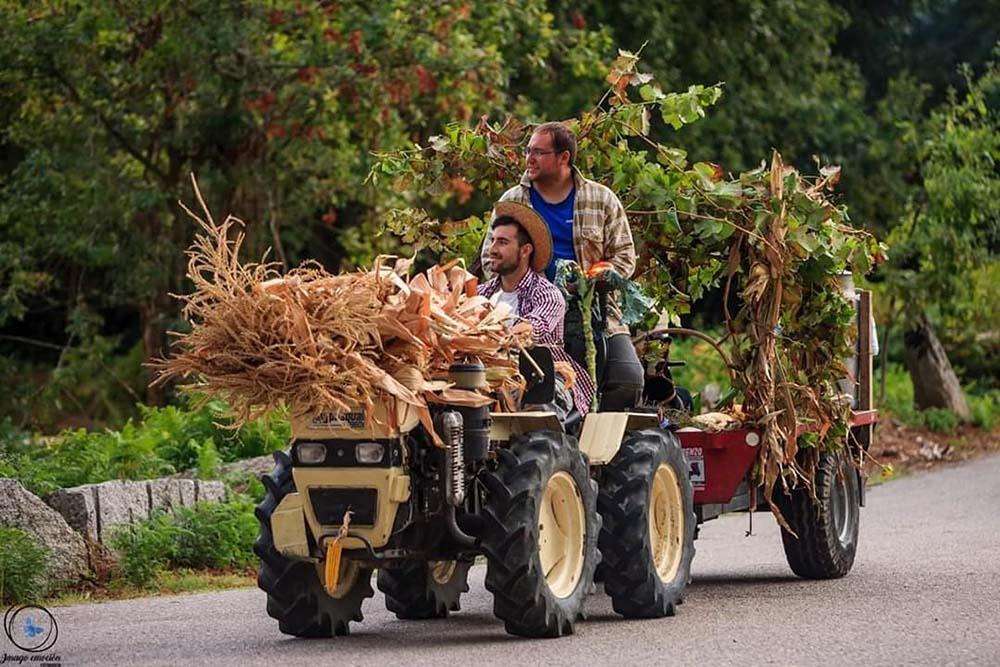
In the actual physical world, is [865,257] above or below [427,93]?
below

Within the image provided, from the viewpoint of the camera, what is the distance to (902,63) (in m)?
39.8

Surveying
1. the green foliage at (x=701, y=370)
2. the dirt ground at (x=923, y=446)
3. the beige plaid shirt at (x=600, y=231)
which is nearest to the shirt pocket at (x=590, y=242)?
the beige plaid shirt at (x=600, y=231)

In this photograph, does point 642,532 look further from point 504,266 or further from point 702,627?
point 504,266

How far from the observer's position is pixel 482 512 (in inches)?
372

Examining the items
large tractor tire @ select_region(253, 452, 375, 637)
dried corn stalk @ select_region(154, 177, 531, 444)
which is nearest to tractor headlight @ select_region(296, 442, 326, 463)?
dried corn stalk @ select_region(154, 177, 531, 444)

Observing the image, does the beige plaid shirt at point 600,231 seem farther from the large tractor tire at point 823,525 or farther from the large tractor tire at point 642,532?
the large tractor tire at point 823,525

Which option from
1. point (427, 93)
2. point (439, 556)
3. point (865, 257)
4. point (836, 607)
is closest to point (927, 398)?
point (427, 93)

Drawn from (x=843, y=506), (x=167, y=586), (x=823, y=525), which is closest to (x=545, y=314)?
(x=823, y=525)

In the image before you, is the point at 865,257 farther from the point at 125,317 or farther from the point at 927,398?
the point at 125,317

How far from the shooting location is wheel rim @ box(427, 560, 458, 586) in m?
10.9

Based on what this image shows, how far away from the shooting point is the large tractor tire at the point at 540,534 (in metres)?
9.33

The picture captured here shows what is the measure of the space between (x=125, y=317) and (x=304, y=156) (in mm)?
10759

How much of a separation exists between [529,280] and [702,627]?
7.37 ft

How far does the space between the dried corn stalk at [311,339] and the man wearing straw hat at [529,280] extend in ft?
4.20
